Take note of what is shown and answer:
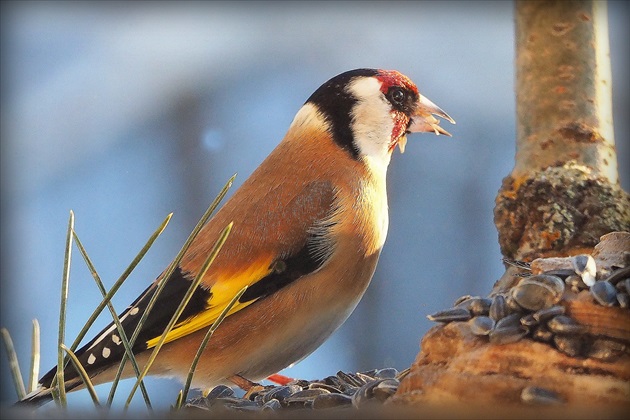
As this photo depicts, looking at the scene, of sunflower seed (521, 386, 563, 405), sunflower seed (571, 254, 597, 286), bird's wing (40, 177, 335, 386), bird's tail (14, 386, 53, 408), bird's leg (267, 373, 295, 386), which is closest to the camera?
sunflower seed (521, 386, 563, 405)

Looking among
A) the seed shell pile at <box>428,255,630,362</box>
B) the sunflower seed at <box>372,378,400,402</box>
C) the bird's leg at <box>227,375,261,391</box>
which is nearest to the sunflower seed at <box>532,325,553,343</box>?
the seed shell pile at <box>428,255,630,362</box>

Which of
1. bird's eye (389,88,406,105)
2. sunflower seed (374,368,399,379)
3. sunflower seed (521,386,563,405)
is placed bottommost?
sunflower seed (374,368,399,379)

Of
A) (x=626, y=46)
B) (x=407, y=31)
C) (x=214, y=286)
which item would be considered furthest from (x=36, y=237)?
(x=626, y=46)

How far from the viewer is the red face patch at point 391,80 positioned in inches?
45.4

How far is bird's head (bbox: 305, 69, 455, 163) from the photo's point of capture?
3.79 ft

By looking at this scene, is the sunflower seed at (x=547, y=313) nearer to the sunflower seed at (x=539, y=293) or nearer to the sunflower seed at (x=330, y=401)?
the sunflower seed at (x=539, y=293)

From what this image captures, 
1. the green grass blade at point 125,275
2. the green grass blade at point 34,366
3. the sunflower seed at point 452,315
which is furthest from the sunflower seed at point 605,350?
the green grass blade at point 34,366

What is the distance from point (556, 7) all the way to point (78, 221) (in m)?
0.77

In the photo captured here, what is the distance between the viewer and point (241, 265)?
40.3 inches

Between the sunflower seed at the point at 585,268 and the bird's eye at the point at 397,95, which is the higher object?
Result: the bird's eye at the point at 397,95

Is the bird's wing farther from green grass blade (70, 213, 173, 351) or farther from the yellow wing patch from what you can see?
green grass blade (70, 213, 173, 351)

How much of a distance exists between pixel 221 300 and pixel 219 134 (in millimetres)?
402

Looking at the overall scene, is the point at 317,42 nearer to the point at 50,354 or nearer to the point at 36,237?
the point at 36,237

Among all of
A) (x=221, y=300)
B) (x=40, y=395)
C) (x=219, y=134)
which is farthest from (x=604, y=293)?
(x=219, y=134)
